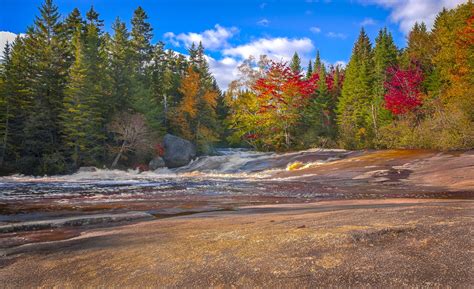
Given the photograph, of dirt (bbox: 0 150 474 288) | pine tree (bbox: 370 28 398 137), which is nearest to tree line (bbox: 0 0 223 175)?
pine tree (bbox: 370 28 398 137)

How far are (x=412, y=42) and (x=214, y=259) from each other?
5593cm

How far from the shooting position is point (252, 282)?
9.71ft

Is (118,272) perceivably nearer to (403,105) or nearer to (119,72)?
(119,72)

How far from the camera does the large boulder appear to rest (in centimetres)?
3578

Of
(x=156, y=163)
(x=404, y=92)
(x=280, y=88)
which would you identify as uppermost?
(x=280, y=88)

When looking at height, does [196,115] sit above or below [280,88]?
below

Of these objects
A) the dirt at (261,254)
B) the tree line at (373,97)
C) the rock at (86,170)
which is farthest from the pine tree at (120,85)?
the dirt at (261,254)

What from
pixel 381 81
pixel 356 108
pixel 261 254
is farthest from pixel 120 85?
pixel 261 254

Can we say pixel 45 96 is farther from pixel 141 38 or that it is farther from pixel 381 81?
pixel 381 81

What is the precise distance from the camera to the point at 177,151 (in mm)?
36531

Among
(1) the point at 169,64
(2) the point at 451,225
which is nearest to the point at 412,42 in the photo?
(1) the point at 169,64

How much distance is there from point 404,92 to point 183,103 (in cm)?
2550

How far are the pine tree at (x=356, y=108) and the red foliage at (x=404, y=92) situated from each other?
14.9 ft

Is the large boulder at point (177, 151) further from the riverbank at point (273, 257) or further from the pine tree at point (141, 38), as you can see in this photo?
the riverbank at point (273, 257)
